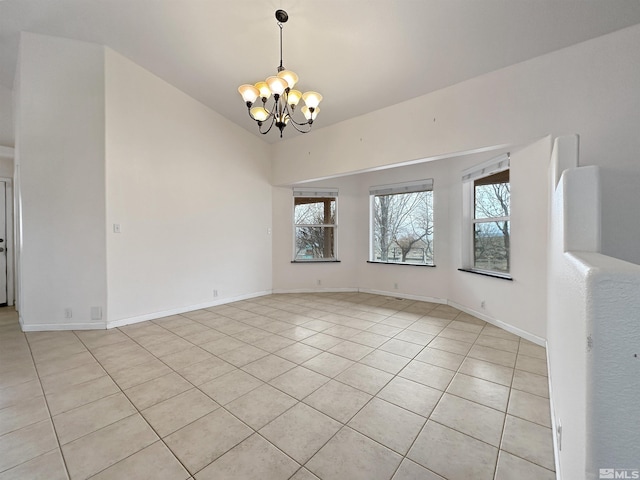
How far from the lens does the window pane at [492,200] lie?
3508mm

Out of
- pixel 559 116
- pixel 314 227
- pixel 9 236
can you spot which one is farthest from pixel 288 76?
pixel 9 236

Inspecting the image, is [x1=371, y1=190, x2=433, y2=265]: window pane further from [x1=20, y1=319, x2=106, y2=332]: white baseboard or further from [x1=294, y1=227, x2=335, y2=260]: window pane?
[x1=20, y1=319, x2=106, y2=332]: white baseboard

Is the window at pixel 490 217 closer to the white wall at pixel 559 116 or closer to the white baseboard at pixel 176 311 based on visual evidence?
the white wall at pixel 559 116

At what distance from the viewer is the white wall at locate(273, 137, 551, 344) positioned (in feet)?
9.42

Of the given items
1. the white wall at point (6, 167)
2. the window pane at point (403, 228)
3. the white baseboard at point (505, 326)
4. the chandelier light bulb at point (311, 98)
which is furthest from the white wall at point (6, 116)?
the white baseboard at point (505, 326)

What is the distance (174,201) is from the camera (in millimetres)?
3963

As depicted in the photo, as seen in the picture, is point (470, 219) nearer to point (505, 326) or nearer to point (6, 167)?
point (505, 326)

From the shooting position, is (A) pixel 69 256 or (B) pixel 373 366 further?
(A) pixel 69 256

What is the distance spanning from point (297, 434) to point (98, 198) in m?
3.49

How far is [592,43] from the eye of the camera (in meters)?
2.38

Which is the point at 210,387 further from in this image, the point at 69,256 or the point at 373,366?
the point at 69,256

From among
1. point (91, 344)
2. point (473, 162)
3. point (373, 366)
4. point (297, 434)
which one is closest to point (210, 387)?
point (297, 434)

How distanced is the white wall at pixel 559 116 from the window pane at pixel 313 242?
6.88ft

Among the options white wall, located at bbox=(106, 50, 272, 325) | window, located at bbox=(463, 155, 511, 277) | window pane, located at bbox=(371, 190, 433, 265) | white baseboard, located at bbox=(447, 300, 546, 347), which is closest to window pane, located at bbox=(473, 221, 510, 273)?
window, located at bbox=(463, 155, 511, 277)
